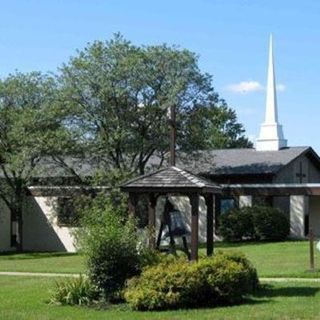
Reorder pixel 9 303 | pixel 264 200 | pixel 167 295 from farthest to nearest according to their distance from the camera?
pixel 264 200 < pixel 9 303 < pixel 167 295

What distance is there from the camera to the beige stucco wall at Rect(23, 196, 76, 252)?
129ft

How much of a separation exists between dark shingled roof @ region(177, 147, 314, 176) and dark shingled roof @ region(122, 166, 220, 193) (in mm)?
19658

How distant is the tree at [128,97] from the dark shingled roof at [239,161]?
1.99m

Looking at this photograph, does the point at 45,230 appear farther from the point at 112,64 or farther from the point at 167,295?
the point at 167,295

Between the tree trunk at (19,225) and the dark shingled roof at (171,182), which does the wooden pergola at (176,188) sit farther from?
the tree trunk at (19,225)

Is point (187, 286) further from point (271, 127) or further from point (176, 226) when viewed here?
point (271, 127)

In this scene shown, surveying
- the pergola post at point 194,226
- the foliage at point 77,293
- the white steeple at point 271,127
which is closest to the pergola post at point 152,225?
the pergola post at point 194,226

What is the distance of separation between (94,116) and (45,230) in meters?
8.57

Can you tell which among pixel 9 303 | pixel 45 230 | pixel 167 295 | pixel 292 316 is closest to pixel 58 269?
pixel 9 303

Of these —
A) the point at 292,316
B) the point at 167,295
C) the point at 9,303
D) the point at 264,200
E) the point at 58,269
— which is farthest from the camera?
the point at 264,200

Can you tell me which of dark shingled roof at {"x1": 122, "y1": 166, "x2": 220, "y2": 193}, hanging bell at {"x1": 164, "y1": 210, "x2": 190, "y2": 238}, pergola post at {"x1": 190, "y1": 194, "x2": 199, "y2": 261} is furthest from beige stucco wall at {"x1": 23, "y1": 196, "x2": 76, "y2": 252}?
pergola post at {"x1": 190, "y1": 194, "x2": 199, "y2": 261}

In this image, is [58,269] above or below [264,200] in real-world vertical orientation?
below

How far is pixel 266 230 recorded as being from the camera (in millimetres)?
34750

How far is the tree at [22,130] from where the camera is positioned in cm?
3416
